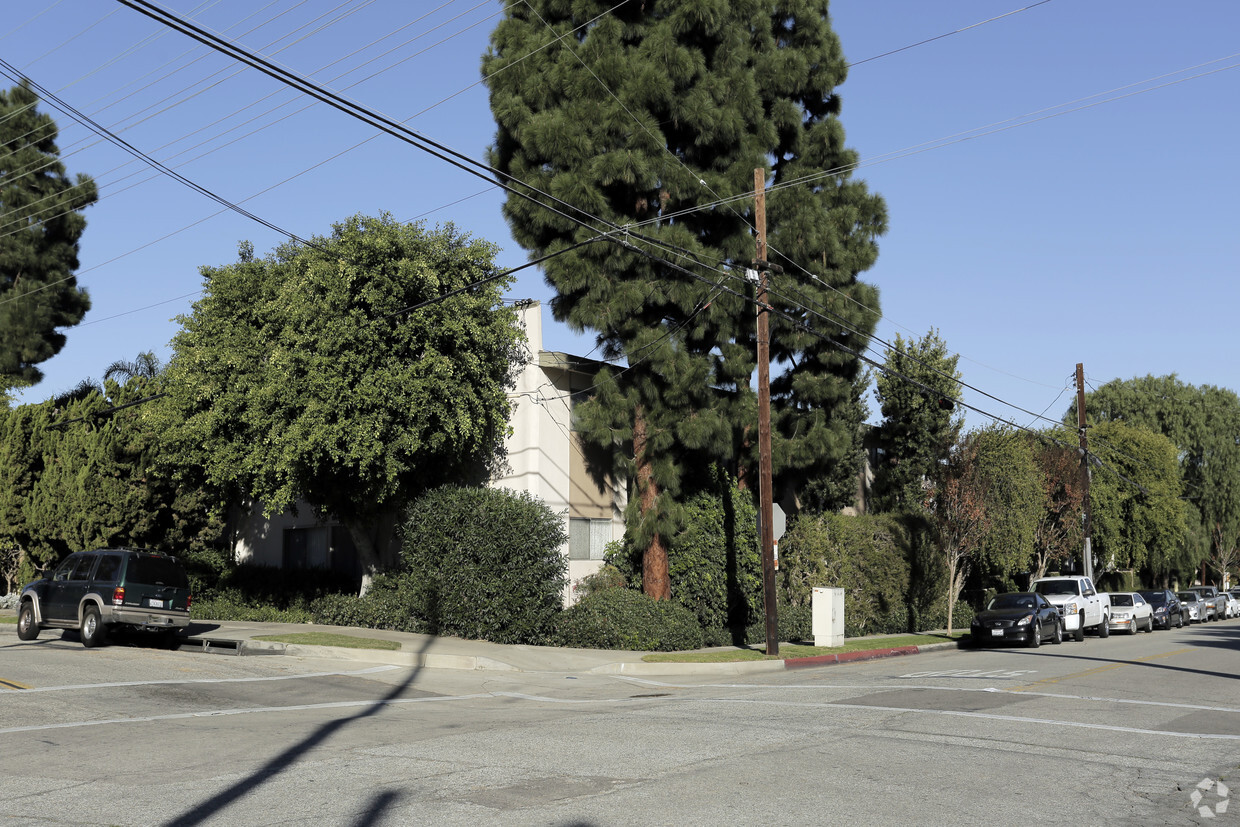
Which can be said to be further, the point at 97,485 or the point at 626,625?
the point at 97,485

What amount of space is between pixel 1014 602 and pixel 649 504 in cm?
1120

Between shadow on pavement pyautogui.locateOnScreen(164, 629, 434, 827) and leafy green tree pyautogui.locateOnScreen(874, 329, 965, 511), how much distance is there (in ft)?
92.8

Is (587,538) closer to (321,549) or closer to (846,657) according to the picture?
(846,657)

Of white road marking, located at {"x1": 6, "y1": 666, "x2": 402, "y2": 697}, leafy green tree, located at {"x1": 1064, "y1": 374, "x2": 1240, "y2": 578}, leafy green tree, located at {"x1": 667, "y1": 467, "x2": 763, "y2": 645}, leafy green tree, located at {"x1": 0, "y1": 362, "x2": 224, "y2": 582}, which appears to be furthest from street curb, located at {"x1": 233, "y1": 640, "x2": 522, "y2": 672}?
leafy green tree, located at {"x1": 1064, "y1": 374, "x2": 1240, "y2": 578}

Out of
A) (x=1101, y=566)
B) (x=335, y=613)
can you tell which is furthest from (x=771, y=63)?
(x=1101, y=566)

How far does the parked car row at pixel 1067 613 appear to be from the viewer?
1053 inches

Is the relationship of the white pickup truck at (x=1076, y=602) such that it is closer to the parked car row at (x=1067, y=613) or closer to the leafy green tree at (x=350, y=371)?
the parked car row at (x=1067, y=613)

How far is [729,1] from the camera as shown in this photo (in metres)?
25.3

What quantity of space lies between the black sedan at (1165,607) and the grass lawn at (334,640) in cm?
3149

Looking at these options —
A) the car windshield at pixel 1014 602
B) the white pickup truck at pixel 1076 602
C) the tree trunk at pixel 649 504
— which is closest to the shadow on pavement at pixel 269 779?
the tree trunk at pixel 649 504

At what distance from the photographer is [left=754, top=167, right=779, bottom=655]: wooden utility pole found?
21609mm

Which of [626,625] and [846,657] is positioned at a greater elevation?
[626,625]

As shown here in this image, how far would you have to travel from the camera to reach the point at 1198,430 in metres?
62.9

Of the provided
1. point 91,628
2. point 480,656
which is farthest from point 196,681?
point 91,628
